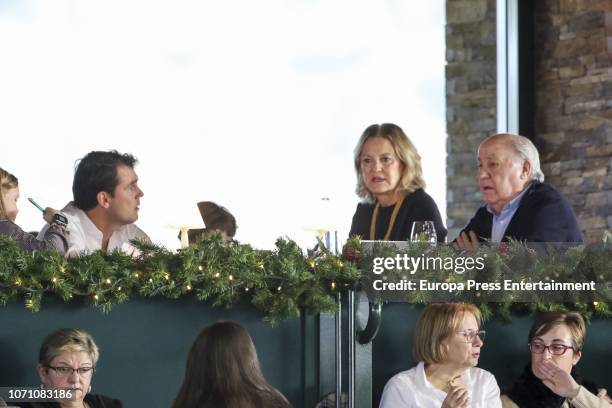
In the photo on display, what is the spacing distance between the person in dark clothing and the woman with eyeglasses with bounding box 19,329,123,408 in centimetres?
181

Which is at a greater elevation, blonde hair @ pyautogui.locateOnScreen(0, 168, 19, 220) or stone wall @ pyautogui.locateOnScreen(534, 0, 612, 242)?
stone wall @ pyautogui.locateOnScreen(534, 0, 612, 242)

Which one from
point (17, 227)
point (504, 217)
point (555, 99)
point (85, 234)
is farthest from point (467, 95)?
point (17, 227)

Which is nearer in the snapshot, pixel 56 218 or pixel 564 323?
pixel 564 323

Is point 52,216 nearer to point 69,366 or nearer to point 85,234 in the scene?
point 85,234

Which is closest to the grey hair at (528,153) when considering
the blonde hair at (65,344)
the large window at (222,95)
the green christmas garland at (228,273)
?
the green christmas garland at (228,273)

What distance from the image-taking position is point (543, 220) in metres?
5.05

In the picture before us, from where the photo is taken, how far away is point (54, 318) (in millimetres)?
4254

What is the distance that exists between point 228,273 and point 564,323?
110 centimetres

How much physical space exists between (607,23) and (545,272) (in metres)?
4.88

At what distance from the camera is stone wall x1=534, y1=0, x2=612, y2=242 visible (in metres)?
8.84

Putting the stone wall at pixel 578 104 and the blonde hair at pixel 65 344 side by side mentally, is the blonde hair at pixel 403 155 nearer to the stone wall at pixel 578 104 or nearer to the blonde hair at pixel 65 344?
the blonde hair at pixel 65 344

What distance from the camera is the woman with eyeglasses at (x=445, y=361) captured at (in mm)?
4180

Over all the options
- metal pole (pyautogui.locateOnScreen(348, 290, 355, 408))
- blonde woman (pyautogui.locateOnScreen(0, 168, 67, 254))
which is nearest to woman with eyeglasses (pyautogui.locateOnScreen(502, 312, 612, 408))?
metal pole (pyautogui.locateOnScreen(348, 290, 355, 408))

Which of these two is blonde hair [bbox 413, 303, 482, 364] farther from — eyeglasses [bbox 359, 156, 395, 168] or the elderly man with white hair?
eyeglasses [bbox 359, 156, 395, 168]
